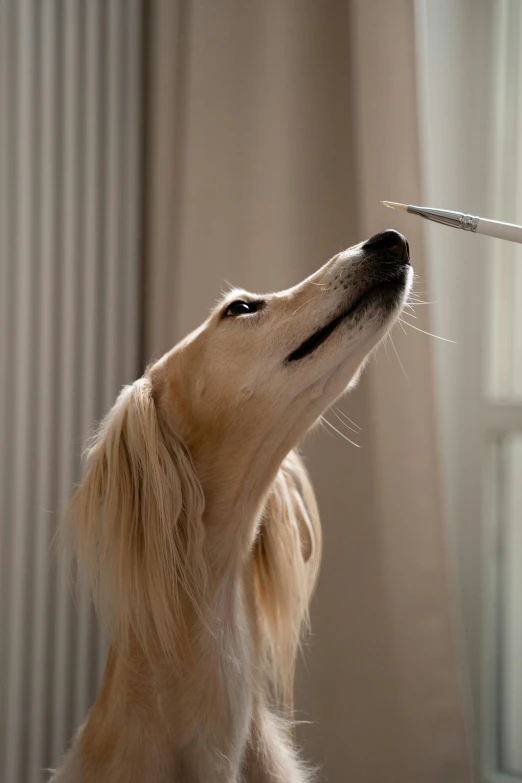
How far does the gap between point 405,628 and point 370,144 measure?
906 mm

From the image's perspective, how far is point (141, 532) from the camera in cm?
108

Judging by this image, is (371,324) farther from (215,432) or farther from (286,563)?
(286,563)

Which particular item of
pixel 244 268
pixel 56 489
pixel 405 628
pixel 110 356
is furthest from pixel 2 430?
pixel 405 628

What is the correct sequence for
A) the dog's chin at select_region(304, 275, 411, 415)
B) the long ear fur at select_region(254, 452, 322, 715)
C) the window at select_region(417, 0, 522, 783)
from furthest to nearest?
the window at select_region(417, 0, 522, 783)
the long ear fur at select_region(254, 452, 322, 715)
the dog's chin at select_region(304, 275, 411, 415)

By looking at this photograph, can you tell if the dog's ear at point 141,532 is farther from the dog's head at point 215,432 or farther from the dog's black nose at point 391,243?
the dog's black nose at point 391,243

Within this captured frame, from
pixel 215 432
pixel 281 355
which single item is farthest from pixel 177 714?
pixel 281 355

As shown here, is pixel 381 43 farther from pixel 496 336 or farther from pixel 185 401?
pixel 185 401

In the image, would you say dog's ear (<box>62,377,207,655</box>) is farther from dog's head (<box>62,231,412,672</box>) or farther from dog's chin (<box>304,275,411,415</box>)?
dog's chin (<box>304,275,411,415</box>)

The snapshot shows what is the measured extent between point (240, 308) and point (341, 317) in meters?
0.18

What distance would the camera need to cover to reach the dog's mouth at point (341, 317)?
3.31 feet

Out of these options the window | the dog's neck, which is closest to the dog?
the dog's neck

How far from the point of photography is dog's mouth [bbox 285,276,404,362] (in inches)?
39.7

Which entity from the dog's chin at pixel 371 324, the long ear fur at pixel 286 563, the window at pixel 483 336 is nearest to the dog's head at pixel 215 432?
the dog's chin at pixel 371 324

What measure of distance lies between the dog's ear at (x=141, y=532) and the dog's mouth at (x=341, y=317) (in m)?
0.22
